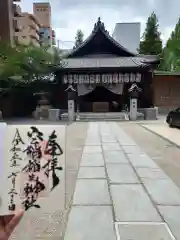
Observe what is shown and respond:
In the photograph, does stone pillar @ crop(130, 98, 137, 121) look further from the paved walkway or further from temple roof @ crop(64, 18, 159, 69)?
the paved walkway

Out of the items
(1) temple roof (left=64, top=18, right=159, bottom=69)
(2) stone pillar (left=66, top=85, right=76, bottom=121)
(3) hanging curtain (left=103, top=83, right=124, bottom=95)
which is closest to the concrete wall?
(1) temple roof (left=64, top=18, right=159, bottom=69)

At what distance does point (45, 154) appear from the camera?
1813mm

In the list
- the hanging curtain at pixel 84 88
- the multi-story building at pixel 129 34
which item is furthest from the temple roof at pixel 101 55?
the multi-story building at pixel 129 34

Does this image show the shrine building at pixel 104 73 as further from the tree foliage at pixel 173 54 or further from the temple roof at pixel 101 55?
the tree foliage at pixel 173 54

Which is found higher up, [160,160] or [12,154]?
[12,154]

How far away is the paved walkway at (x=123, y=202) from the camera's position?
3207 mm

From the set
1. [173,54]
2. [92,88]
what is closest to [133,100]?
[92,88]

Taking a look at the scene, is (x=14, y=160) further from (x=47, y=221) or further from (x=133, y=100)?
(x=133, y=100)

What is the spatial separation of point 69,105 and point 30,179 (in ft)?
58.1

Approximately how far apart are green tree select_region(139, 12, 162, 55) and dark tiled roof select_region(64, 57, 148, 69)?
16657mm

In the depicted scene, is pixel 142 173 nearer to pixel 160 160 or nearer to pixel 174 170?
pixel 174 170

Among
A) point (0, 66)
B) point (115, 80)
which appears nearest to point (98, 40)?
point (115, 80)

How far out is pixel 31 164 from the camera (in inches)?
70.4

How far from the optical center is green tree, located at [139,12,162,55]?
37.0 metres
